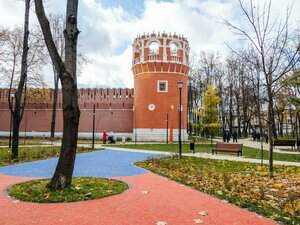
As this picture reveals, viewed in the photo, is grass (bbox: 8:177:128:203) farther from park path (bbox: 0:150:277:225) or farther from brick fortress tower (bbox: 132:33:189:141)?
brick fortress tower (bbox: 132:33:189:141)

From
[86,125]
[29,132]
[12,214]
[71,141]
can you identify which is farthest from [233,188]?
[29,132]

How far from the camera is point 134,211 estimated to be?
194 inches

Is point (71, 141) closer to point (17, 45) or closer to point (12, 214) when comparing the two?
point (12, 214)

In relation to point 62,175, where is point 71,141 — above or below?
above

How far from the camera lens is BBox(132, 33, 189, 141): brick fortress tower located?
3183 cm

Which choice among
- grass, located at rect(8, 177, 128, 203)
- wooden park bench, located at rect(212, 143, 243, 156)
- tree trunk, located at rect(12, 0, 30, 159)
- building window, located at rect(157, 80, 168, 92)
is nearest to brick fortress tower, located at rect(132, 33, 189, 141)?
building window, located at rect(157, 80, 168, 92)

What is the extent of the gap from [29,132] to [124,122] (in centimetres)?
1201

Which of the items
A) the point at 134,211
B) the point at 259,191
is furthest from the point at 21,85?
the point at 259,191

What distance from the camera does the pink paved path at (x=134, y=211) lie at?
440cm

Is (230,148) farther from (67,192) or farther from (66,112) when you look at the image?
(67,192)

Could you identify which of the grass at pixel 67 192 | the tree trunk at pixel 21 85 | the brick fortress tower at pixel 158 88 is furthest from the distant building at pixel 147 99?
the grass at pixel 67 192

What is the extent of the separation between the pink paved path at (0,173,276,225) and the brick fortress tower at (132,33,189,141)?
2539cm

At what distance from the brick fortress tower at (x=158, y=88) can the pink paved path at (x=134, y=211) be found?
25387mm

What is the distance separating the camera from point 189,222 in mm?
4367
